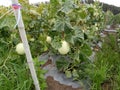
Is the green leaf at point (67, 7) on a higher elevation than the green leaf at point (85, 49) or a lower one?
higher

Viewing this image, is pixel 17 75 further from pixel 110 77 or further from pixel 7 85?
pixel 110 77

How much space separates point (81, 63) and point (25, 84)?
401mm

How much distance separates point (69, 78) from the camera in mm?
1679

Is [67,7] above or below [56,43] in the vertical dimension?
above

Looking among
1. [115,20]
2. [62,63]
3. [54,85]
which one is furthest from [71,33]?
[115,20]

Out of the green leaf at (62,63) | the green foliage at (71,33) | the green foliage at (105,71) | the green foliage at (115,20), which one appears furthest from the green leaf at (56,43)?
the green foliage at (115,20)

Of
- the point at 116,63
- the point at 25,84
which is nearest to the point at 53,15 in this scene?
the point at 25,84

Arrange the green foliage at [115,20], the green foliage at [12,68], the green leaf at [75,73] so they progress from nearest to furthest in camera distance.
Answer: the green foliage at [12,68] < the green leaf at [75,73] < the green foliage at [115,20]

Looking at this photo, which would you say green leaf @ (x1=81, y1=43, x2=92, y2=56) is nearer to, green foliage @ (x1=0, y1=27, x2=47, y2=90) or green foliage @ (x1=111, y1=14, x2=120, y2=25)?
→ green foliage @ (x1=0, y1=27, x2=47, y2=90)

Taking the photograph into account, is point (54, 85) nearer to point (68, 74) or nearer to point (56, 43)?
point (68, 74)

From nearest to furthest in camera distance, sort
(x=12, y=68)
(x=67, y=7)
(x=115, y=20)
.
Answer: (x=67, y=7), (x=12, y=68), (x=115, y=20)

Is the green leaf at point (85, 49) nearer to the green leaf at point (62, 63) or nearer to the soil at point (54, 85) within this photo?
the green leaf at point (62, 63)

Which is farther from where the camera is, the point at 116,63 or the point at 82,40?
the point at 116,63

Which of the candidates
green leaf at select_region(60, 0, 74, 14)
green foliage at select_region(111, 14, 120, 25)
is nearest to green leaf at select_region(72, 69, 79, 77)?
green leaf at select_region(60, 0, 74, 14)
